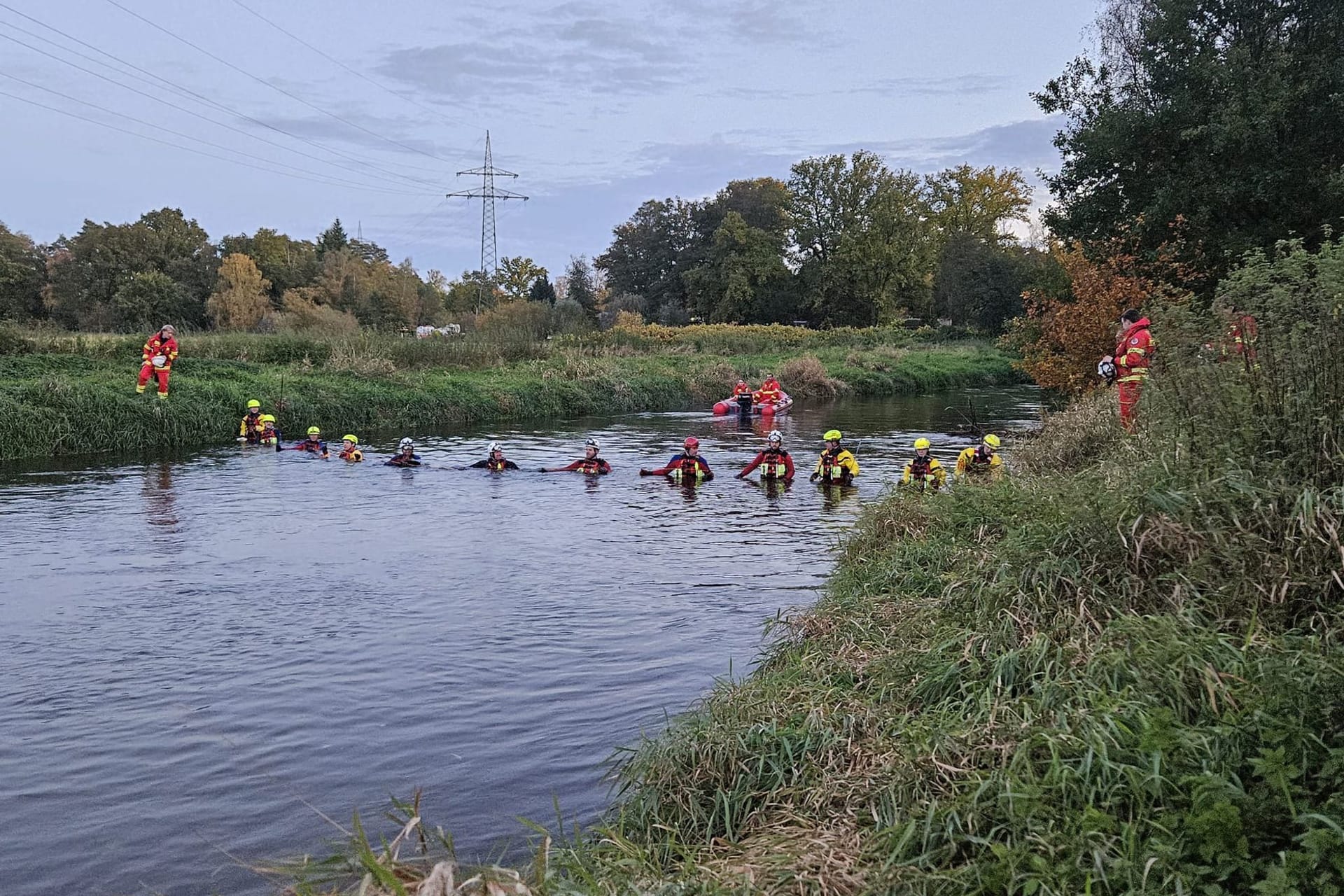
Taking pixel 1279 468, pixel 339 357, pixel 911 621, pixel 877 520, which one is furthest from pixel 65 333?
pixel 1279 468

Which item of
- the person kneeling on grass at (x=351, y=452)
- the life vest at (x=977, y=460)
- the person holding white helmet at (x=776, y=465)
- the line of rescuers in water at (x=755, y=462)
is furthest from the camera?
the person kneeling on grass at (x=351, y=452)

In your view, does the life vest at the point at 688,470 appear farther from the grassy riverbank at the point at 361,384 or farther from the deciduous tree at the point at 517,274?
the deciduous tree at the point at 517,274

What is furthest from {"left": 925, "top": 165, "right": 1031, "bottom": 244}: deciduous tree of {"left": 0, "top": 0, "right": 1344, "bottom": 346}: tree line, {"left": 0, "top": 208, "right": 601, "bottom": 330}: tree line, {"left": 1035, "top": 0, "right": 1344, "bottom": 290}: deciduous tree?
{"left": 1035, "top": 0, "right": 1344, "bottom": 290}: deciduous tree

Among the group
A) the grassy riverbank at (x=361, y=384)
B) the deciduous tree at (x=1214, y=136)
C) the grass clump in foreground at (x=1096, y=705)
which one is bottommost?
the grass clump in foreground at (x=1096, y=705)

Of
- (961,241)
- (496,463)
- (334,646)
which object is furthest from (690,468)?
(961,241)

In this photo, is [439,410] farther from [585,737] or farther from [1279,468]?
[1279,468]

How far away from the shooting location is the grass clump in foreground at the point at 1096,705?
321cm

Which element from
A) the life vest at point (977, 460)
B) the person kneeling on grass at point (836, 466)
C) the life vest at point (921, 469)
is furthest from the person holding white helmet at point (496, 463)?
the life vest at point (977, 460)

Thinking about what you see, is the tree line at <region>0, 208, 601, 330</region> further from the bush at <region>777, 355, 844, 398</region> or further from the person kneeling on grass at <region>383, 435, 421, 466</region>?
the person kneeling on grass at <region>383, 435, 421, 466</region>

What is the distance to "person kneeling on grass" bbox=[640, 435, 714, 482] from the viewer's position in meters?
16.6

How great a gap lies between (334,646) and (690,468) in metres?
9.01

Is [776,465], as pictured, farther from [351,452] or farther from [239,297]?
[239,297]

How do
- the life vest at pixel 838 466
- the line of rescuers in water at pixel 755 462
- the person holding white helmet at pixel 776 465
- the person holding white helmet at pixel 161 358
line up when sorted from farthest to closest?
the person holding white helmet at pixel 161 358, the person holding white helmet at pixel 776 465, the life vest at pixel 838 466, the line of rescuers in water at pixel 755 462

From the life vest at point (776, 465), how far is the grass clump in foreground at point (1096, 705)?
376 inches
